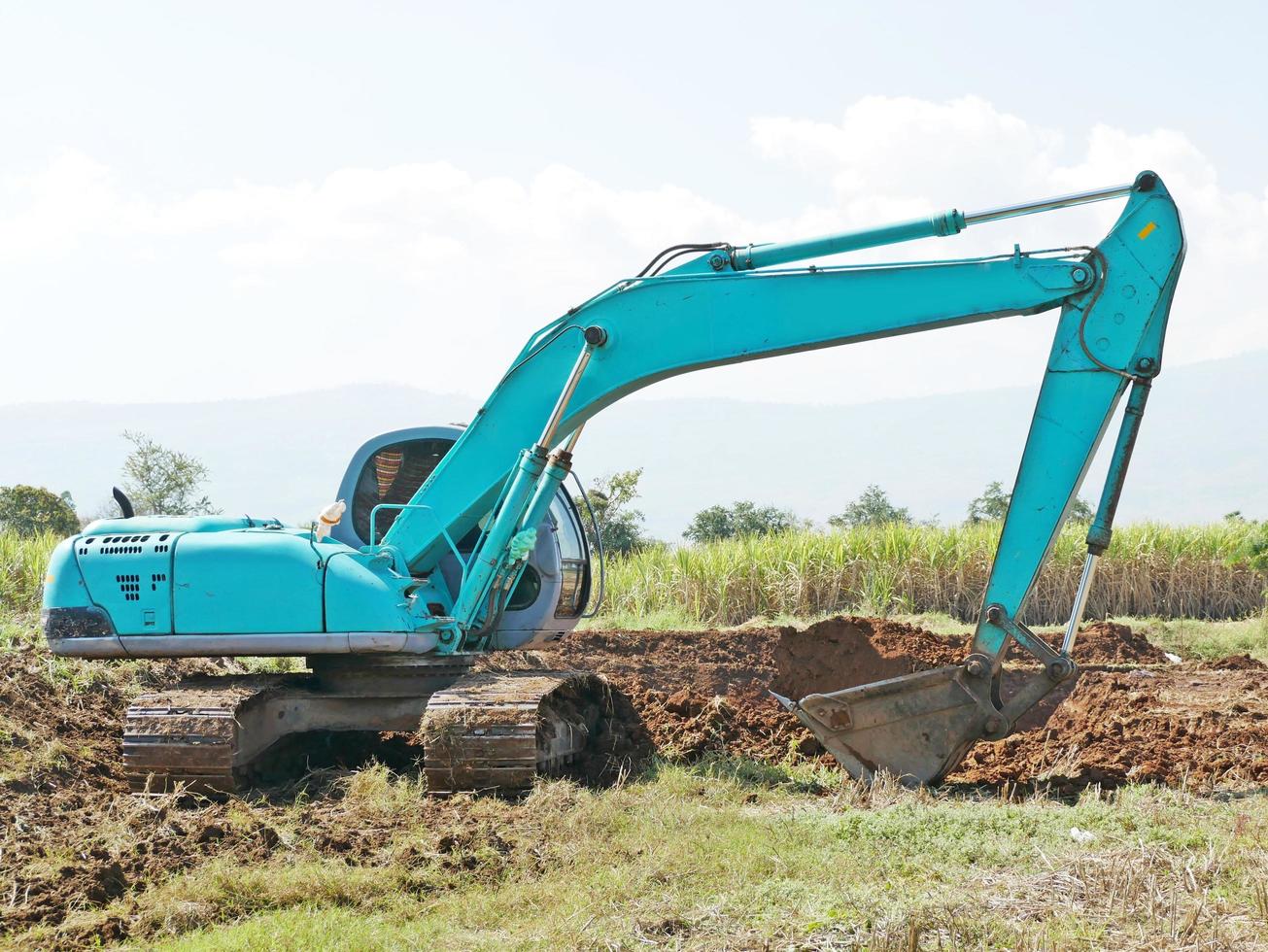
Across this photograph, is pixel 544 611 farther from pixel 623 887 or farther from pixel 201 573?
pixel 623 887

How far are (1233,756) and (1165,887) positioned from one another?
3202mm

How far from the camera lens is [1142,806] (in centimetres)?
662

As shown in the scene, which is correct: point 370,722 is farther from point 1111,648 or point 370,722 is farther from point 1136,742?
point 1111,648

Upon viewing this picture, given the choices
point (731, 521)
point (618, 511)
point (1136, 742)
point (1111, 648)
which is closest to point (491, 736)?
point (1136, 742)

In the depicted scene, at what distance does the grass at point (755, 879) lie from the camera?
4766mm

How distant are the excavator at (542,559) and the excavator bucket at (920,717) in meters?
0.01

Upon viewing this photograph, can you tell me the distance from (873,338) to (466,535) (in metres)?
2.84

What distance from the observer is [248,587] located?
26.0 feet

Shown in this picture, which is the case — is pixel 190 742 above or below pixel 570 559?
below

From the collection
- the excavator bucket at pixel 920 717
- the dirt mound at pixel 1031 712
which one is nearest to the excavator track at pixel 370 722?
the dirt mound at pixel 1031 712

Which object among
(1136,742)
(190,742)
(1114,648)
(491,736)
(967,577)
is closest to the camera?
(491,736)

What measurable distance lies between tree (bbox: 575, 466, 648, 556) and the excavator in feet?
55.1

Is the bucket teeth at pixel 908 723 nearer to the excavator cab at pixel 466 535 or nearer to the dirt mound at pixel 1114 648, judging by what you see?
the excavator cab at pixel 466 535

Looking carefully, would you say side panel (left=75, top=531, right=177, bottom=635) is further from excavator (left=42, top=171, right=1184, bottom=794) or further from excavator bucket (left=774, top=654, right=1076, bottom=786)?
excavator bucket (left=774, top=654, right=1076, bottom=786)
